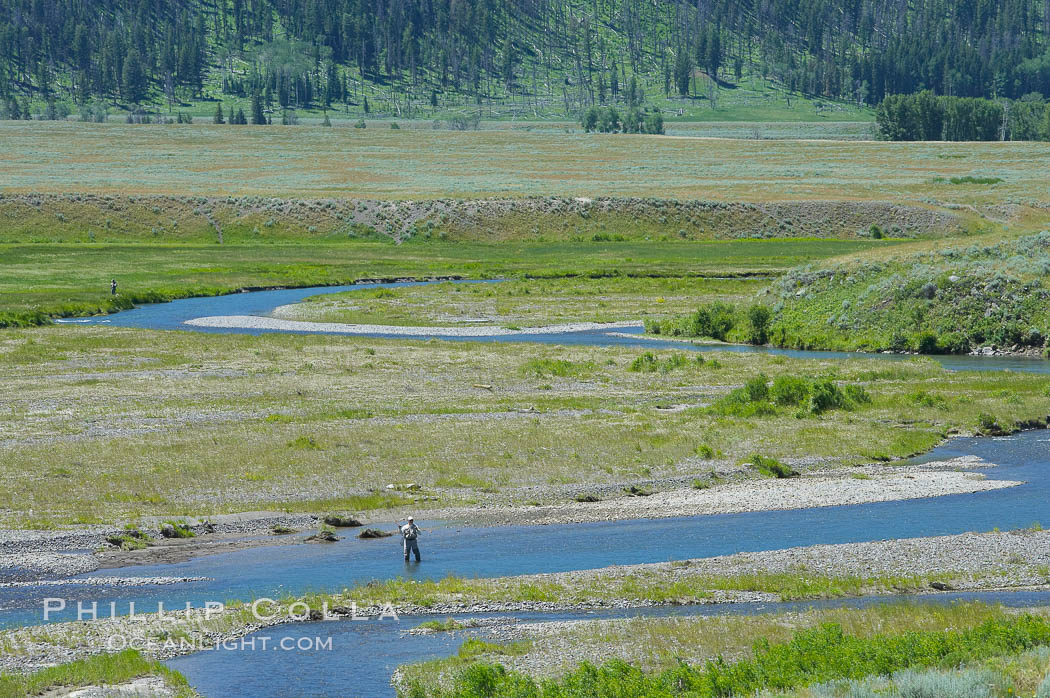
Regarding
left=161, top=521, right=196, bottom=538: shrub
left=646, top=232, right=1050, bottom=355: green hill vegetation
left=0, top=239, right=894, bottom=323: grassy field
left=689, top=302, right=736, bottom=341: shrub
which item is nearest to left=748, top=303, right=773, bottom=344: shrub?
left=646, top=232, right=1050, bottom=355: green hill vegetation

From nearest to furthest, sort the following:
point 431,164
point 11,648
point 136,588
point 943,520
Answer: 1. point 11,648
2. point 136,588
3. point 943,520
4. point 431,164

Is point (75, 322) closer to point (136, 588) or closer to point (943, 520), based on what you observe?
point (136, 588)

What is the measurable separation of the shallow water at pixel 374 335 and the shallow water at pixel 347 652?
35.5 meters

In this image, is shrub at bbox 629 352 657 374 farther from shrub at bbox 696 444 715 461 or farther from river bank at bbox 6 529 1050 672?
river bank at bbox 6 529 1050 672

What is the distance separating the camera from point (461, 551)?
1134 inches

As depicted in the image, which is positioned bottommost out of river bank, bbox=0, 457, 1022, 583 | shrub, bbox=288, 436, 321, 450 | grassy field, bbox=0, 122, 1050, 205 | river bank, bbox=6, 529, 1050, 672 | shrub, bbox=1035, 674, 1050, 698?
river bank, bbox=0, 457, 1022, 583

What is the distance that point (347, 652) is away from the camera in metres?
21.6

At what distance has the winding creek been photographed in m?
21.0

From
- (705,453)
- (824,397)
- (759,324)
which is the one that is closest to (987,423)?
(824,397)

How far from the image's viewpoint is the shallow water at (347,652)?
2000 centimetres

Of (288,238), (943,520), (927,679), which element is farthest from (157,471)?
(288,238)

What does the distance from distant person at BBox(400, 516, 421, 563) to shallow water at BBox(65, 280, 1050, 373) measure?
1439 inches

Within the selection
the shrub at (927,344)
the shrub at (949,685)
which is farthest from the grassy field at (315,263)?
the shrub at (949,685)

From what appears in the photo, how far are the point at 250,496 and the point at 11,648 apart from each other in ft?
41.5
